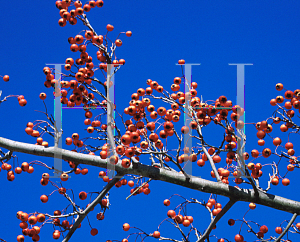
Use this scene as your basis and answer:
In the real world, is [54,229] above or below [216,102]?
below

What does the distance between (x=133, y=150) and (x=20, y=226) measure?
2.92 metres

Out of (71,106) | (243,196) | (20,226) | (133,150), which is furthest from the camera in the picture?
(71,106)

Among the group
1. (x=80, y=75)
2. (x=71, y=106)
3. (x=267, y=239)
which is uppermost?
(x=80, y=75)

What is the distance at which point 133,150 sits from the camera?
5.01 meters

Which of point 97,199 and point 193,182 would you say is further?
point 97,199

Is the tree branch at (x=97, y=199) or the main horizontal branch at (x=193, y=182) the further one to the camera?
the tree branch at (x=97, y=199)

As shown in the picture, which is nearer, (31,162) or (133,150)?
(133,150)

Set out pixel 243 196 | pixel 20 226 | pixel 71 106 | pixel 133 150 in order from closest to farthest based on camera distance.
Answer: pixel 133 150, pixel 243 196, pixel 20 226, pixel 71 106

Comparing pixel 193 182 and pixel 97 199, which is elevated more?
pixel 193 182

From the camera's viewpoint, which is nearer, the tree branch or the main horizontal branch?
the main horizontal branch

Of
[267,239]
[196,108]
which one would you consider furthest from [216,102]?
[267,239]

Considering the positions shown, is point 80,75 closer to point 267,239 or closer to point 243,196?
point 243,196

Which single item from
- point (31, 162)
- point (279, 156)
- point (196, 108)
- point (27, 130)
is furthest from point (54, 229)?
point (279, 156)

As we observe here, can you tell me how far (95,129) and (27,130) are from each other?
51.1 inches
